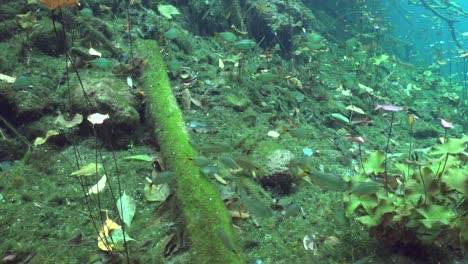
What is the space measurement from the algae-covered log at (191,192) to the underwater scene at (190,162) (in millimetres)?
16

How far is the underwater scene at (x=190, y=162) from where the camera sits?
3082 millimetres

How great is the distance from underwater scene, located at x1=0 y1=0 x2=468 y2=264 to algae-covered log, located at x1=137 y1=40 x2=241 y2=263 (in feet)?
0.05

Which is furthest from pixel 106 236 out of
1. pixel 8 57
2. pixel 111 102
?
pixel 8 57

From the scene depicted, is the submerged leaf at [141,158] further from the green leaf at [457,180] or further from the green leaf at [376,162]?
the green leaf at [457,180]

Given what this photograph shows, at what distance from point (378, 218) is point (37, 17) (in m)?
6.83

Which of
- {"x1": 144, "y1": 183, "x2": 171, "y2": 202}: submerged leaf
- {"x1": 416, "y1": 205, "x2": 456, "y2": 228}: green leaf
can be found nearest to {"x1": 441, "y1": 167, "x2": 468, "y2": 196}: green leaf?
{"x1": 416, "y1": 205, "x2": 456, "y2": 228}: green leaf

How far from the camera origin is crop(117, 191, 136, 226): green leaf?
136 inches

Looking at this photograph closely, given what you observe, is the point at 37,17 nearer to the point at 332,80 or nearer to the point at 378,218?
the point at 378,218

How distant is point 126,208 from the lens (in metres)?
3.57

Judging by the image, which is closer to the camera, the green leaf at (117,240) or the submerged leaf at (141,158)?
the green leaf at (117,240)

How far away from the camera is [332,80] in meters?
10.1

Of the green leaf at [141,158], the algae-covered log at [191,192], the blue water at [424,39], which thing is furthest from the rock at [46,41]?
the blue water at [424,39]

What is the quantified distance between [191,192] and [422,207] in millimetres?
2103

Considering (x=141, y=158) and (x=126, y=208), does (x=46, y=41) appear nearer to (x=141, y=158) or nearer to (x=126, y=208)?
(x=141, y=158)
